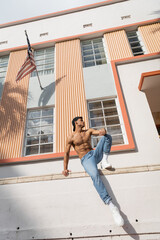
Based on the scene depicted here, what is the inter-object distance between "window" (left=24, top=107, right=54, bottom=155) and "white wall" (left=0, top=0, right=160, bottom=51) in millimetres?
5878

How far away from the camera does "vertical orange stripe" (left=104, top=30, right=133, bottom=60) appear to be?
27.5ft

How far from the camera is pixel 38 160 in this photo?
591 centimetres

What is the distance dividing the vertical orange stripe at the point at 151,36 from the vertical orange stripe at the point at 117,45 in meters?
1.11

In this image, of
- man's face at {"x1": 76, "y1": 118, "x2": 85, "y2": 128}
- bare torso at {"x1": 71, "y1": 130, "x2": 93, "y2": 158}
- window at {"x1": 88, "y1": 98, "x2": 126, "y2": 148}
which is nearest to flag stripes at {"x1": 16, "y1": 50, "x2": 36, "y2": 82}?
window at {"x1": 88, "y1": 98, "x2": 126, "y2": 148}

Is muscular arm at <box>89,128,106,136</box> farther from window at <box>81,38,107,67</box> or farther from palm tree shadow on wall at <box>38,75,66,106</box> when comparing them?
window at <box>81,38,107,67</box>

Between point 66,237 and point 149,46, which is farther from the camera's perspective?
point 149,46

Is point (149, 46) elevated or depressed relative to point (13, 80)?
elevated

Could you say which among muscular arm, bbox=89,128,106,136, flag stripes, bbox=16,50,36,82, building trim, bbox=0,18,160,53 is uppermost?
building trim, bbox=0,18,160,53

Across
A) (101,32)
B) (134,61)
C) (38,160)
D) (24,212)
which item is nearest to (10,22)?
(101,32)

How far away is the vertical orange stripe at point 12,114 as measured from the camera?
Answer: 6418 mm

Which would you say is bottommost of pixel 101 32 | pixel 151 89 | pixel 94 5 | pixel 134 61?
pixel 151 89

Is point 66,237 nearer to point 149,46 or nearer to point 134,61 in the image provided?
point 134,61

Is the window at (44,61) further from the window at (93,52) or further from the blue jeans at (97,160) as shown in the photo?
the blue jeans at (97,160)

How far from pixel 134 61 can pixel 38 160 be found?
682 cm
